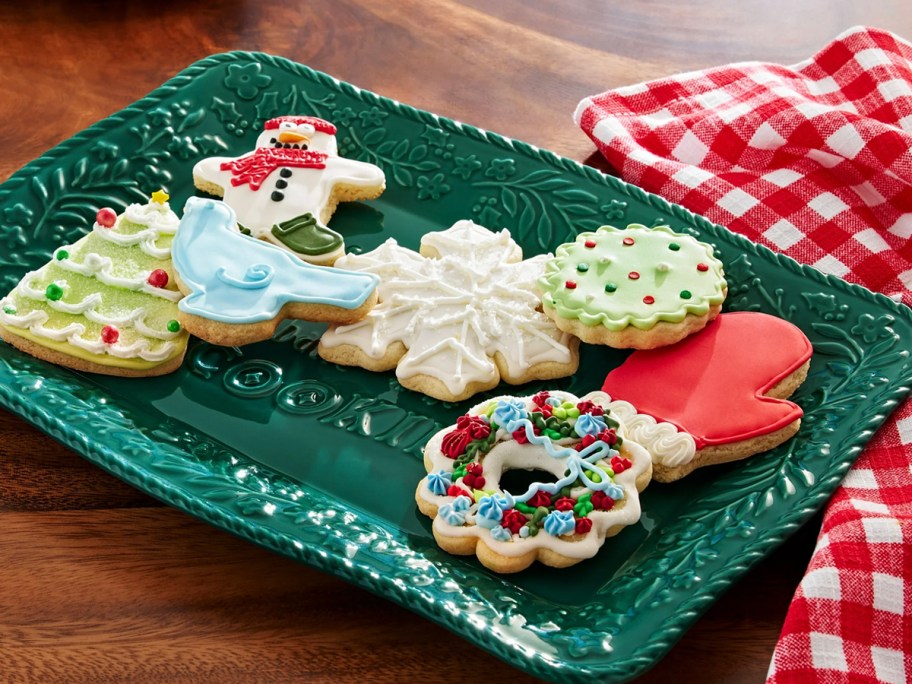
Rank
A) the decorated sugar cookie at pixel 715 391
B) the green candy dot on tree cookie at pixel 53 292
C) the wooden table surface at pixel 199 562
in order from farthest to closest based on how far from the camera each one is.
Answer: the green candy dot on tree cookie at pixel 53 292
the decorated sugar cookie at pixel 715 391
the wooden table surface at pixel 199 562

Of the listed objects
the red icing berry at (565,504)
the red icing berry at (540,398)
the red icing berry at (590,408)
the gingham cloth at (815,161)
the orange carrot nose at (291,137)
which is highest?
the gingham cloth at (815,161)

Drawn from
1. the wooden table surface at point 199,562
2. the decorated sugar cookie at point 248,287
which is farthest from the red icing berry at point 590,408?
the decorated sugar cookie at point 248,287

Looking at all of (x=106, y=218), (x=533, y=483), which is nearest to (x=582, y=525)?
(x=533, y=483)

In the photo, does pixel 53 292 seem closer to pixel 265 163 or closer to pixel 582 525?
pixel 265 163

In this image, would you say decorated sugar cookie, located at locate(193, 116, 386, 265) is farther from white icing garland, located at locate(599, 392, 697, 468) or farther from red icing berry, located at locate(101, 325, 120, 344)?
white icing garland, located at locate(599, 392, 697, 468)

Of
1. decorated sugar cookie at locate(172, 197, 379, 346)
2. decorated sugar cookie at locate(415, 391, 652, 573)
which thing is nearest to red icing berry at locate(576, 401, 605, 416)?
decorated sugar cookie at locate(415, 391, 652, 573)

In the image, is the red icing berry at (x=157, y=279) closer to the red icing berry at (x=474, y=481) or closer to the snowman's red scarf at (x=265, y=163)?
the snowman's red scarf at (x=265, y=163)

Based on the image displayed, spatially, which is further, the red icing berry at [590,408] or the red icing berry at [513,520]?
the red icing berry at [590,408]
